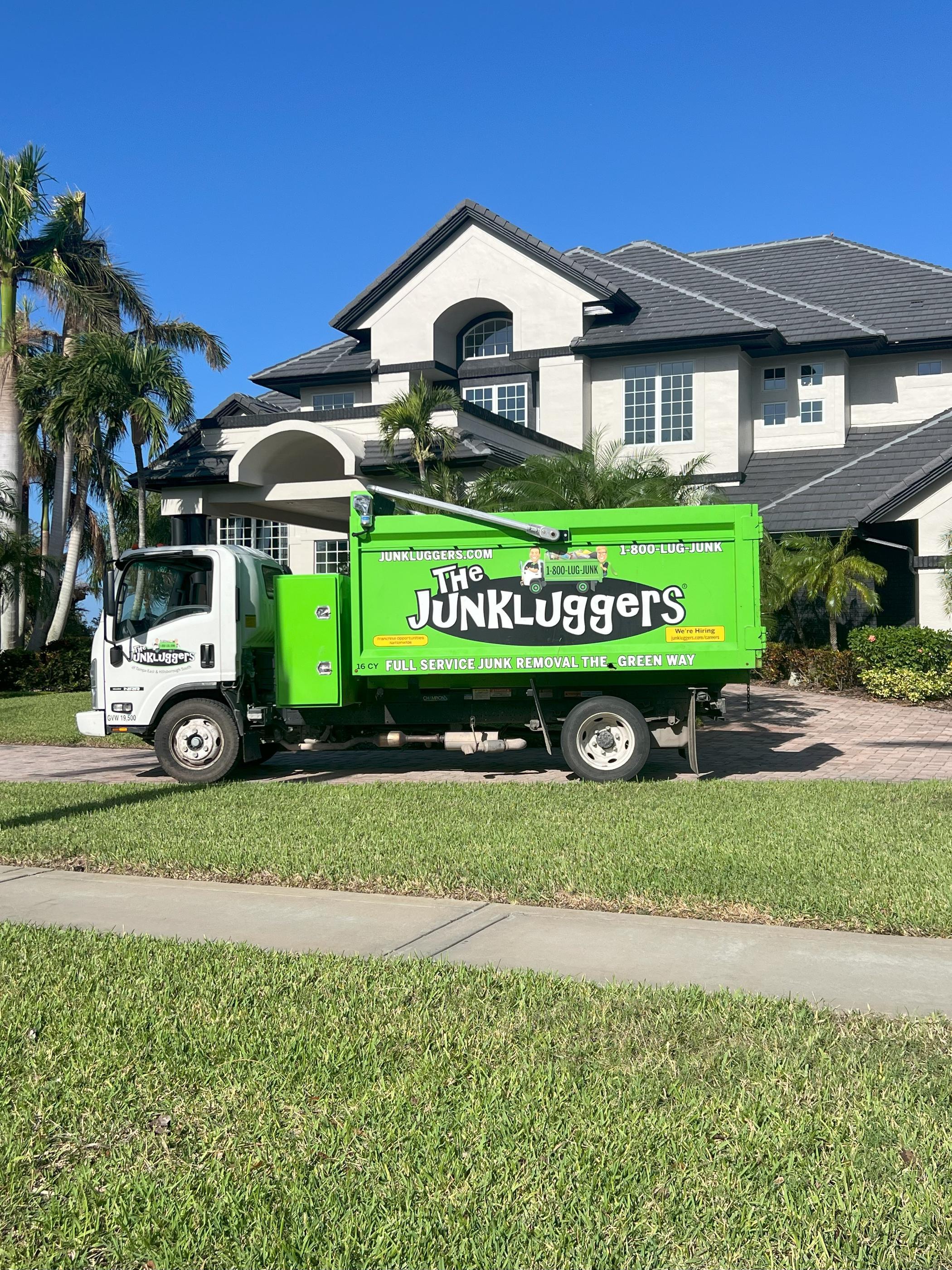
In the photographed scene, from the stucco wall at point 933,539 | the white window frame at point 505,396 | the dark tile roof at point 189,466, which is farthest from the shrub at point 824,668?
the dark tile roof at point 189,466

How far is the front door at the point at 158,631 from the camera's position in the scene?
42.5ft

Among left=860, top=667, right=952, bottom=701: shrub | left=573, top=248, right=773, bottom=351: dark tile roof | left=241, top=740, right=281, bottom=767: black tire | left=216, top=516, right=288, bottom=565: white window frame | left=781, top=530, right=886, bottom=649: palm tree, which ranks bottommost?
left=241, top=740, right=281, bottom=767: black tire

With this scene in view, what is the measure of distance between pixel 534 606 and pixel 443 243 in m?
21.1

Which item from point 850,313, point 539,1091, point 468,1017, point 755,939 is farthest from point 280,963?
point 850,313

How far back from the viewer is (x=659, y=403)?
2962 centimetres

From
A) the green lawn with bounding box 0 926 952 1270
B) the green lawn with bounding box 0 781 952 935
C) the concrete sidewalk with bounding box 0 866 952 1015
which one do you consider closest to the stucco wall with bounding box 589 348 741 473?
the green lawn with bounding box 0 781 952 935

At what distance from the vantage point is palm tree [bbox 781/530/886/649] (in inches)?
920

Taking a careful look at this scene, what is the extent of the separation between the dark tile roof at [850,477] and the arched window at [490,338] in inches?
288

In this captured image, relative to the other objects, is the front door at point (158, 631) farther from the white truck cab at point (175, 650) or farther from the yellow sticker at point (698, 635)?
the yellow sticker at point (698, 635)

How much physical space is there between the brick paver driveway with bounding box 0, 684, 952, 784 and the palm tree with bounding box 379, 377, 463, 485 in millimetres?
7468

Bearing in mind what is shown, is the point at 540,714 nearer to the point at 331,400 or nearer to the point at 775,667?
the point at 775,667

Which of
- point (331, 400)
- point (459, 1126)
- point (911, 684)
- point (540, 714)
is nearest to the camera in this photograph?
point (459, 1126)

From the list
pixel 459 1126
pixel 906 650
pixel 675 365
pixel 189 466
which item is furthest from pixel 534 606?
pixel 675 365

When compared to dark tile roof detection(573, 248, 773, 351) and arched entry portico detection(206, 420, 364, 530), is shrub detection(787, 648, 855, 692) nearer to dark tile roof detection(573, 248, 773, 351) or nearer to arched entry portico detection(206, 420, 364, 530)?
dark tile roof detection(573, 248, 773, 351)
